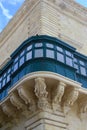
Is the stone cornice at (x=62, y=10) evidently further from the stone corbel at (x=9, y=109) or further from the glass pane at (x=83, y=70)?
the stone corbel at (x=9, y=109)

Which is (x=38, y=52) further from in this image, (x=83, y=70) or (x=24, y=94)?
(x=83, y=70)

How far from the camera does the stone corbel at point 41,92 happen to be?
11234 mm

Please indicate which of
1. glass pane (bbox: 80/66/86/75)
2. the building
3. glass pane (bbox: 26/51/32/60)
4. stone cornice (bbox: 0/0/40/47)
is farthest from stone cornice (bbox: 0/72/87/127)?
stone cornice (bbox: 0/0/40/47)

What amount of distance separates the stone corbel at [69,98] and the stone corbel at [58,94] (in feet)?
1.18

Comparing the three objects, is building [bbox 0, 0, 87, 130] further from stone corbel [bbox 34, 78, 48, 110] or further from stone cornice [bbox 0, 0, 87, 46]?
stone cornice [bbox 0, 0, 87, 46]

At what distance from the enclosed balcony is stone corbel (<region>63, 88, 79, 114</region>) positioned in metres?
0.74

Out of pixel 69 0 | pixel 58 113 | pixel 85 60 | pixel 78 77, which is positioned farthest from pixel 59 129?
pixel 69 0

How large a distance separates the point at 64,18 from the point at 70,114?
7414 millimetres

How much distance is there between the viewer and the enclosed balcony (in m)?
12.2

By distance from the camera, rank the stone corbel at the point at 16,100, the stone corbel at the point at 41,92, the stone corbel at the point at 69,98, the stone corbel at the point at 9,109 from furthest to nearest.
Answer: the stone corbel at the point at 9,109, the stone corbel at the point at 16,100, the stone corbel at the point at 69,98, the stone corbel at the point at 41,92

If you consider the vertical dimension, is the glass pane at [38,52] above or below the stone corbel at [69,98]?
above

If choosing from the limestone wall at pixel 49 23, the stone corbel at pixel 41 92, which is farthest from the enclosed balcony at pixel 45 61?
the limestone wall at pixel 49 23

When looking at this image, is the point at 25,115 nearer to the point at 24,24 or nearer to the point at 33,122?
the point at 33,122

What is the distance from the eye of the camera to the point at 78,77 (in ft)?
44.5
